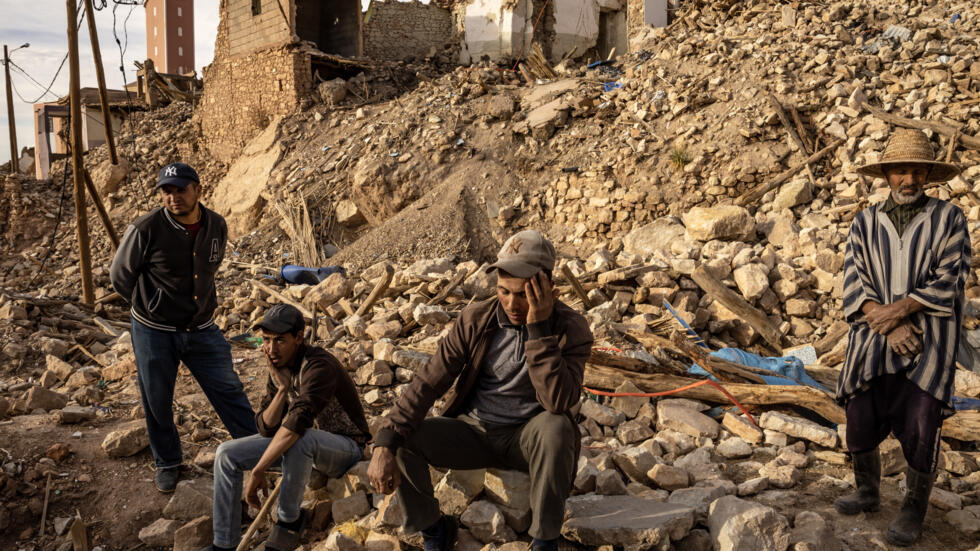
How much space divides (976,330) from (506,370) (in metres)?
4.89

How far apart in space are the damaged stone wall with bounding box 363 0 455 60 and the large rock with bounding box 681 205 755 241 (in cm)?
1048

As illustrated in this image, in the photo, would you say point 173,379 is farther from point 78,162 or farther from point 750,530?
point 78,162

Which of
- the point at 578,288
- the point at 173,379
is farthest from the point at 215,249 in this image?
the point at 578,288

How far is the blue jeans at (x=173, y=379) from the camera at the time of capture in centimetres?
342

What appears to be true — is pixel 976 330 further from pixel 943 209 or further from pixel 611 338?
pixel 943 209

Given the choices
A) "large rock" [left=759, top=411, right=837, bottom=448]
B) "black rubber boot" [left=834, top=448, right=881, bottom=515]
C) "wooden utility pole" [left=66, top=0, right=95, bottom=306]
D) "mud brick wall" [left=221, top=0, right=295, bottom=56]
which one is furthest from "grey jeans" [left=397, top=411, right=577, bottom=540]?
"mud brick wall" [left=221, top=0, right=295, bottom=56]

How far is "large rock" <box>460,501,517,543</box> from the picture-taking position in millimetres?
2684

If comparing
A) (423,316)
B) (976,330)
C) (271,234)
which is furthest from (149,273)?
(271,234)

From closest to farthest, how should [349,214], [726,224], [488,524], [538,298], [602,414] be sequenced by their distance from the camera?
[538,298]
[488,524]
[602,414]
[726,224]
[349,214]

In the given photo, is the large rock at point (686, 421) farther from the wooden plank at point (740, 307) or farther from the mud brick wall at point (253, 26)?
the mud brick wall at point (253, 26)

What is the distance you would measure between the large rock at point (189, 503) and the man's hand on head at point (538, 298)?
2.10m

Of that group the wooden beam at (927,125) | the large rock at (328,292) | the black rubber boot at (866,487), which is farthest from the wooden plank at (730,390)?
the wooden beam at (927,125)

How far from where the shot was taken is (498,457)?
8.96 ft

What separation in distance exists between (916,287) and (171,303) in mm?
3479
